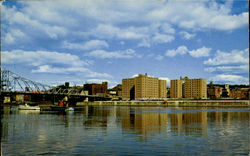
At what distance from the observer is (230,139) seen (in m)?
34.7

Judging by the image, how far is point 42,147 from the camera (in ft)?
97.1

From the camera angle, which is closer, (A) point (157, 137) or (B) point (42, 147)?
(B) point (42, 147)

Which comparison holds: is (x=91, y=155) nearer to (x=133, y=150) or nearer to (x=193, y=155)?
(x=133, y=150)

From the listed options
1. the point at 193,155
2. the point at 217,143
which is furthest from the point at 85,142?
the point at 217,143

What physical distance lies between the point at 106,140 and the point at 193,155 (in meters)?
12.0

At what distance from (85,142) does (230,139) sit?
17783 mm

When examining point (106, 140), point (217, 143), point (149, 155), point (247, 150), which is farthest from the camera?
point (106, 140)

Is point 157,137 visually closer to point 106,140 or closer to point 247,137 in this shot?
point 106,140

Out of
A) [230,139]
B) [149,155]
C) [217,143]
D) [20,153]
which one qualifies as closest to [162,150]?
[149,155]

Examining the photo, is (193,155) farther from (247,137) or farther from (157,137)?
(247,137)

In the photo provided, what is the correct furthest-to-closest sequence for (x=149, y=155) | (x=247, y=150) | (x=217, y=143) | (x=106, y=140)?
(x=106, y=140) < (x=217, y=143) < (x=247, y=150) < (x=149, y=155)

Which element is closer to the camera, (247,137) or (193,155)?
(193,155)

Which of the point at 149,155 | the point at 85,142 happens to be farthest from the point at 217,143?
the point at 85,142

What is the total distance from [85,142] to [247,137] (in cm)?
2085
